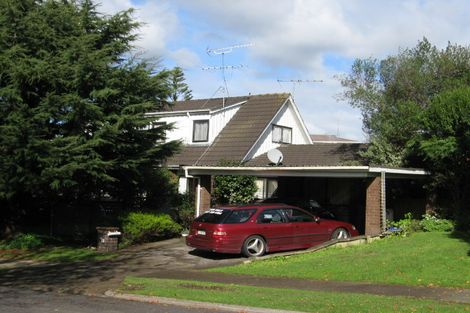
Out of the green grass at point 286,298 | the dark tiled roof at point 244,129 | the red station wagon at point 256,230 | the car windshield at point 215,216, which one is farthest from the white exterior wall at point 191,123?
the green grass at point 286,298

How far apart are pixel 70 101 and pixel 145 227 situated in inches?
205

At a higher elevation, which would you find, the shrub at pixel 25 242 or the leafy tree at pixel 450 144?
A: the leafy tree at pixel 450 144

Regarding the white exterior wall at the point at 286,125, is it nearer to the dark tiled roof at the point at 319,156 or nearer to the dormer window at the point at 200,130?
the dark tiled roof at the point at 319,156

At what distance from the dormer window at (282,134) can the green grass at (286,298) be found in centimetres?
1864

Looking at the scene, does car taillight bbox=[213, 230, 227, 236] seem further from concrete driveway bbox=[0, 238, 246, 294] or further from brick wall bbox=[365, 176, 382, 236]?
brick wall bbox=[365, 176, 382, 236]

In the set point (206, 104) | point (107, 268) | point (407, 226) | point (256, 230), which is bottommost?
point (107, 268)

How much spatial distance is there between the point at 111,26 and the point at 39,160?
5.91m

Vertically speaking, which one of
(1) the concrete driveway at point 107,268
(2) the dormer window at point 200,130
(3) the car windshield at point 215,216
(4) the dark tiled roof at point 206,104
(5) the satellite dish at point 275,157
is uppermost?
(4) the dark tiled roof at point 206,104

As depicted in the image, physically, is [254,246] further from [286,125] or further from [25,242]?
[286,125]

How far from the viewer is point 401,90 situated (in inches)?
904

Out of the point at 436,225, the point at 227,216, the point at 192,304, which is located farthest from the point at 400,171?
the point at 192,304

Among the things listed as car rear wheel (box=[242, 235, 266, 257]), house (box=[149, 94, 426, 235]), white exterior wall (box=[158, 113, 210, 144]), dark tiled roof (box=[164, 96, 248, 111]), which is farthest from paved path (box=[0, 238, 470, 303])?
dark tiled roof (box=[164, 96, 248, 111])

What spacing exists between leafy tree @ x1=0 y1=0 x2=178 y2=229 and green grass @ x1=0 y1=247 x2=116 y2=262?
6.44ft

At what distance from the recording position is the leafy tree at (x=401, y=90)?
71.3 feet
